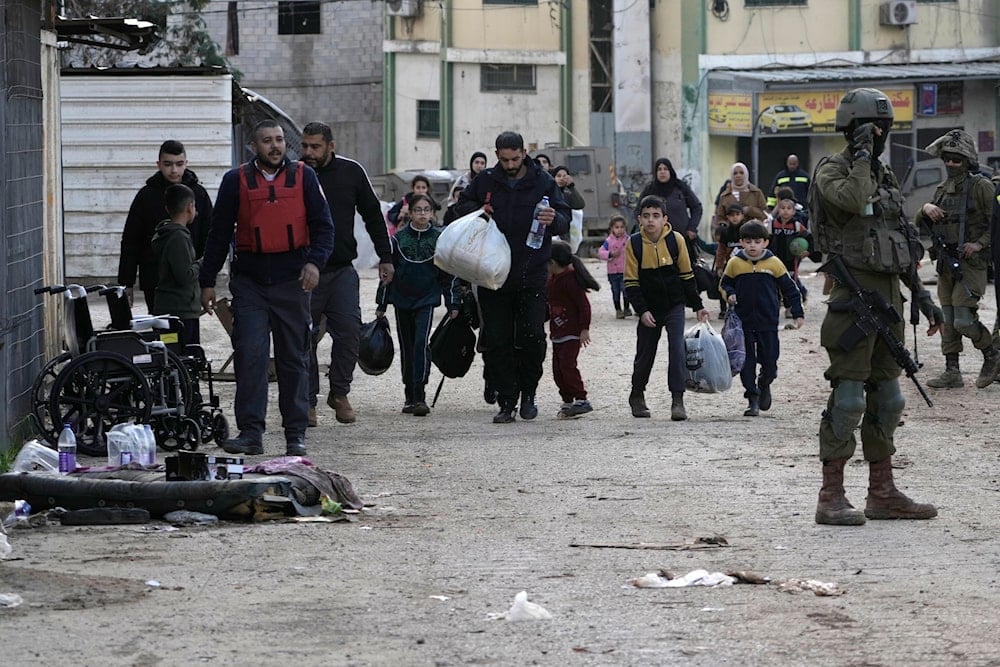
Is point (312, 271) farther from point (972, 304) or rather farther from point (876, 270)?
point (972, 304)

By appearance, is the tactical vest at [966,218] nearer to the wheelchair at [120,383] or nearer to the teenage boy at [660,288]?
the teenage boy at [660,288]

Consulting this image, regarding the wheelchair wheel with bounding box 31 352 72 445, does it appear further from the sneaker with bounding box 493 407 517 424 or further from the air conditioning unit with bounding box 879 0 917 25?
the air conditioning unit with bounding box 879 0 917 25

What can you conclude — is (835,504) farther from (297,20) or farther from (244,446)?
(297,20)

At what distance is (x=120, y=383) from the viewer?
10.1 metres

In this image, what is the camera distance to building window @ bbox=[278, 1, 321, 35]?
47.9 m

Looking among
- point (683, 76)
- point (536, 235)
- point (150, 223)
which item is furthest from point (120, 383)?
point (683, 76)

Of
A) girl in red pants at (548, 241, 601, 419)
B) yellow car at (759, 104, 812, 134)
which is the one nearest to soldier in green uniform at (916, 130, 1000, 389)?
girl in red pants at (548, 241, 601, 419)

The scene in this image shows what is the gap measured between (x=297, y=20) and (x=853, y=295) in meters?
41.3

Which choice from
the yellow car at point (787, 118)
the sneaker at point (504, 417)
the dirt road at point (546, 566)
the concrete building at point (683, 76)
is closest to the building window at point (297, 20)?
the concrete building at point (683, 76)

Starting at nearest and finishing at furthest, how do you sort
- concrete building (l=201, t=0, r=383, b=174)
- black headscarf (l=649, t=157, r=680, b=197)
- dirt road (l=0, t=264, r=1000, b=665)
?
1. dirt road (l=0, t=264, r=1000, b=665)
2. black headscarf (l=649, t=157, r=680, b=197)
3. concrete building (l=201, t=0, r=383, b=174)

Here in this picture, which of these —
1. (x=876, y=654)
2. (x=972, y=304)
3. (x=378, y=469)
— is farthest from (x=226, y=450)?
(x=972, y=304)

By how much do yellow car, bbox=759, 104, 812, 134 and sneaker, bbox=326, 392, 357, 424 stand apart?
31318mm

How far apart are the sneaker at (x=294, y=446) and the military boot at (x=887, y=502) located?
3404mm

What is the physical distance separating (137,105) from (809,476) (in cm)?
1386
